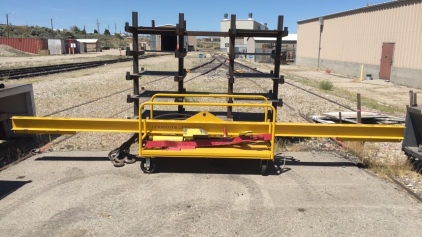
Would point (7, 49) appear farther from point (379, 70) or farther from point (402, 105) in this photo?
point (402, 105)

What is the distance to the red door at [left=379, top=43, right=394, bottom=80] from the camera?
24.9m

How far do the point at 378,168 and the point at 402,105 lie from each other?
1016 cm

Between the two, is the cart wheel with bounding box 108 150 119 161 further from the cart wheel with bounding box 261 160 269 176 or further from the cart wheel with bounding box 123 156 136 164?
the cart wheel with bounding box 261 160 269 176

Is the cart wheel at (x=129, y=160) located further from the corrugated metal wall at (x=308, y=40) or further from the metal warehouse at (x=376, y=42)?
the corrugated metal wall at (x=308, y=40)

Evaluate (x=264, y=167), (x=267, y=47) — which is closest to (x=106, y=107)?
(x=264, y=167)

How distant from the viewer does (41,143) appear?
23.7ft

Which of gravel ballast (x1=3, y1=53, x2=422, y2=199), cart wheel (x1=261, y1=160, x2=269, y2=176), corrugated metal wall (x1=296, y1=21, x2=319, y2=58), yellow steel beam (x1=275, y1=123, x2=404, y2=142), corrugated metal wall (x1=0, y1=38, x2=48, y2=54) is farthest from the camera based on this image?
corrugated metal wall (x1=0, y1=38, x2=48, y2=54)

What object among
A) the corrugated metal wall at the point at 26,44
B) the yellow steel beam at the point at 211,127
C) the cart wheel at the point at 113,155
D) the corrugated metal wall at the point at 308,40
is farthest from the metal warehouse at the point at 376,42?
the corrugated metal wall at the point at 26,44

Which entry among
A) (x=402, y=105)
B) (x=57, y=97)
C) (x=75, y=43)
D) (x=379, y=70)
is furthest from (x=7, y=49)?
(x=402, y=105)

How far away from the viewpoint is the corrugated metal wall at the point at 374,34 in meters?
22.3

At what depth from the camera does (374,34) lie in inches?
1075

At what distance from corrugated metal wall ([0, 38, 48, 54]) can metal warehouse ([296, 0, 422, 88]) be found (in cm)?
5305

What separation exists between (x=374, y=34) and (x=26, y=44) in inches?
2518

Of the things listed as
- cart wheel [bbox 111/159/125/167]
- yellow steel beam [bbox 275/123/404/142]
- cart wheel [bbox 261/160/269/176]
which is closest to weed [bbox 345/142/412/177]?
yellow steel beam [bbox 275/123/404/142]
